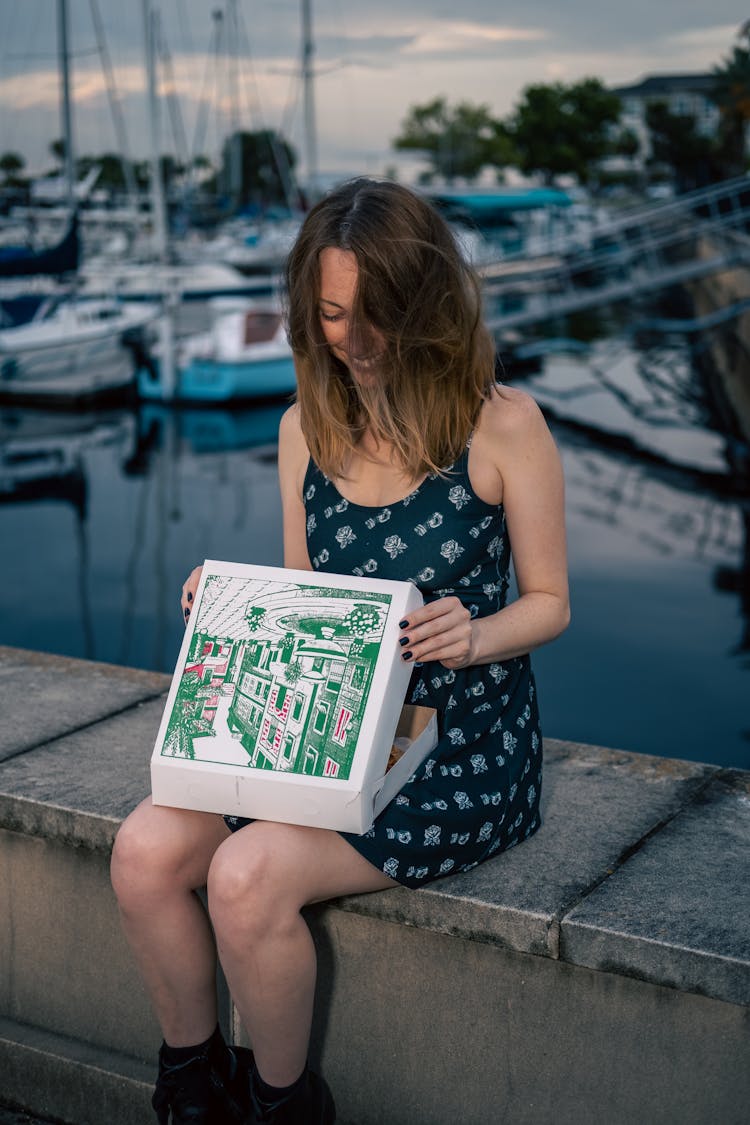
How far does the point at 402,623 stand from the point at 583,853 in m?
0.57

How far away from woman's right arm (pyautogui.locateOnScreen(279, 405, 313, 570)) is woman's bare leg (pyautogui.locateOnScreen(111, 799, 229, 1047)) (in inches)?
22.5

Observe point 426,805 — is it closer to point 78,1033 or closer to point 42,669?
point 78,1033

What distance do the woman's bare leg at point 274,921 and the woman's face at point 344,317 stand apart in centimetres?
79

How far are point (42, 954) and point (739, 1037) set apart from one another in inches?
51.8

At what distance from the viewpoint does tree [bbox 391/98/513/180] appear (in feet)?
308

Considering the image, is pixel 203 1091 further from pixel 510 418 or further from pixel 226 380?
pixel 226 380

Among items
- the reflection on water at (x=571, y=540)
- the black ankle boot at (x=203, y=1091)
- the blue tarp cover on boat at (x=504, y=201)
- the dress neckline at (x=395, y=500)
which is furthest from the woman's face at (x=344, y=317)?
the blue tarp cover on boat at (x=504, y=201)

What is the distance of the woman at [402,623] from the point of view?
1883mm

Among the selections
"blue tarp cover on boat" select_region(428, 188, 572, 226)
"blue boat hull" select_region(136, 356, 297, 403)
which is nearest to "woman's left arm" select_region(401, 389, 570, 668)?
"blue boat hull" select_region(136, 356, 297, 403)

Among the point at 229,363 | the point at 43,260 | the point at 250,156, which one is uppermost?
the point at 250,156

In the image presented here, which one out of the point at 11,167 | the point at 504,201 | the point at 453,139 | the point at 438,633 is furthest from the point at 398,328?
the point at 453,139

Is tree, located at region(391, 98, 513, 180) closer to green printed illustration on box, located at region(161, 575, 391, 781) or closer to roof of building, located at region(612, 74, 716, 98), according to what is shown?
roof of building, located at region(612, 74, 716, 98)

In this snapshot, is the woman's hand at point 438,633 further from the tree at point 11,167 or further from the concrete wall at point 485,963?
the tree at point 11,167

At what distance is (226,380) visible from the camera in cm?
2400
